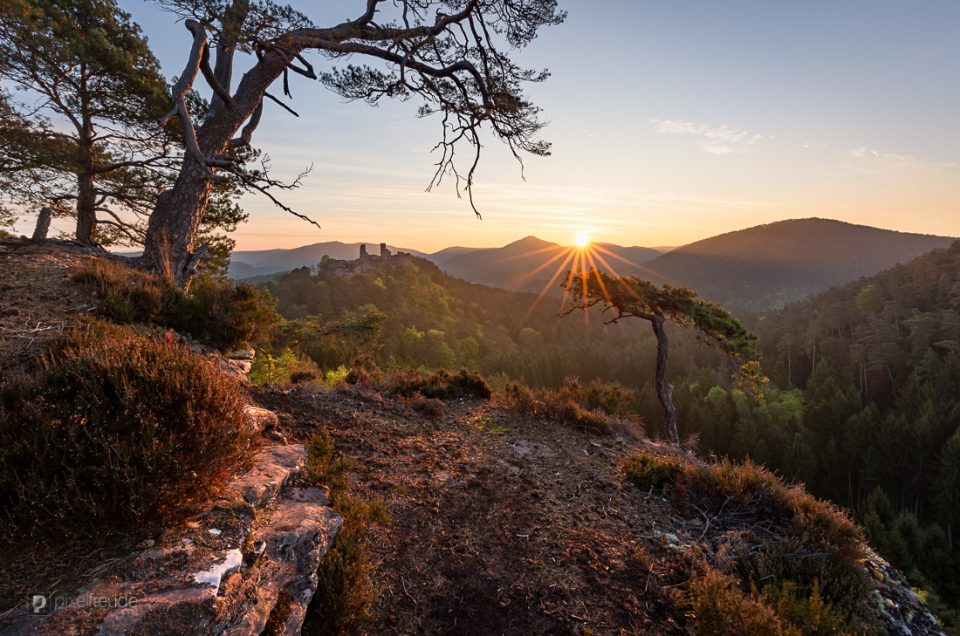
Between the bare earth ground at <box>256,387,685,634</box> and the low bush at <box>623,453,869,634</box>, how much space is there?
1.73 feet

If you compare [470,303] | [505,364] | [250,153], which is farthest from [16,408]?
[470,303]

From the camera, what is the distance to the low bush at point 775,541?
141 inches

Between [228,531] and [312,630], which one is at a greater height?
[228,531]

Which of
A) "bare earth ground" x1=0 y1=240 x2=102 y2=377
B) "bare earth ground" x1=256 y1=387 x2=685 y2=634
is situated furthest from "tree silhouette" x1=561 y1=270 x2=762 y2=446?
"bare earth ground" x1=0 y1=240 x2=102 y2=377

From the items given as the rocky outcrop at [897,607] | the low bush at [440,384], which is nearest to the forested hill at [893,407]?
the rocky outcrop at [897,607]

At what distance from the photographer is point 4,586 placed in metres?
2.05

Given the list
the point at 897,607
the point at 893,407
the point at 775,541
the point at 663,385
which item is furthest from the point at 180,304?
the point at 893,407

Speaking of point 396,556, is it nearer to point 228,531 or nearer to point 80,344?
point 228,531

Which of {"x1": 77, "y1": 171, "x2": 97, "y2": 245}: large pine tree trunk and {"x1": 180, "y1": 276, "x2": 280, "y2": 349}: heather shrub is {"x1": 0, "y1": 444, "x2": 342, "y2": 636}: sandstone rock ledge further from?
{"x1": 77, "y1": 171, "x2": 97, "y2": 245}: large pine tree trunk

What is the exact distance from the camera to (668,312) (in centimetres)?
1315

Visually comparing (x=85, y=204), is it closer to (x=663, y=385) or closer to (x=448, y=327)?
(x=663, y=385)

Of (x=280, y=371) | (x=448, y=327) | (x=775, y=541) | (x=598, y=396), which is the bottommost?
(x=448, y=327)

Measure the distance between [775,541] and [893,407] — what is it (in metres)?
74.6

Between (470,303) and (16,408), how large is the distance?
109206mm
